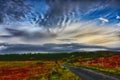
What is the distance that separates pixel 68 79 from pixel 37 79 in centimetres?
420

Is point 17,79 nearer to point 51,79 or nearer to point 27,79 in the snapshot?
point 27,79

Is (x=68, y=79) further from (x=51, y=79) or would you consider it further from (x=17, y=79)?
(x=17, y=79)

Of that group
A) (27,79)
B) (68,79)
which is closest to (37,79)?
(27,79)

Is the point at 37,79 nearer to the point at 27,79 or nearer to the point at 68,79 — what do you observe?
the point at 27,79

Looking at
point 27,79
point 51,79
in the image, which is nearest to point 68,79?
point 51,79

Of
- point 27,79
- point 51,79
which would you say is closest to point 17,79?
point 27,79

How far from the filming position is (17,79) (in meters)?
41.6

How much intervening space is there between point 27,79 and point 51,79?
3.10m

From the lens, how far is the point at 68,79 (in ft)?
134

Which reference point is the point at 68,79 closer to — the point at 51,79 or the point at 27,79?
the point at 51,79

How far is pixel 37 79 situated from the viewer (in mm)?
42094

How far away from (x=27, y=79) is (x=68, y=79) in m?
5.33

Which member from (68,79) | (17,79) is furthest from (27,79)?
(68,79)

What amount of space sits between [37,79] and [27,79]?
1343 mm
